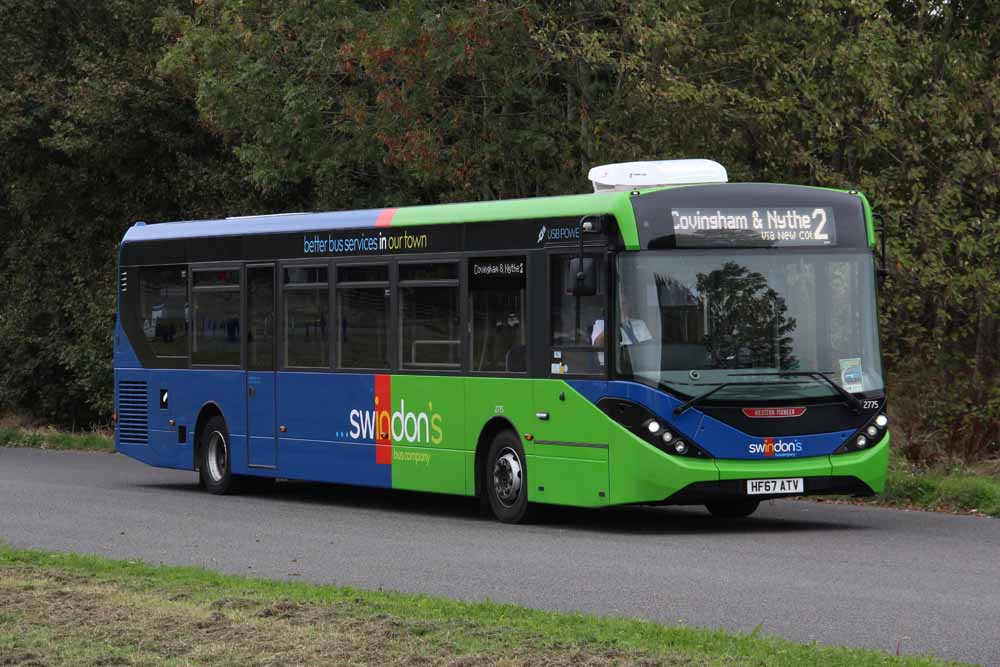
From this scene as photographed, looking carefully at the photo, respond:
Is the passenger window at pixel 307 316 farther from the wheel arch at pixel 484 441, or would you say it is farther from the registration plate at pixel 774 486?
the registration plate at pixel 774 486

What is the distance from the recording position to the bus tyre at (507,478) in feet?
57.1

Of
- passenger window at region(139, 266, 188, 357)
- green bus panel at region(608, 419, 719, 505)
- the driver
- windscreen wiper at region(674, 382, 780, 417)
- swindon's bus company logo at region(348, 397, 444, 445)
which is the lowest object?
green bus panel at region(608, 419, 719, 505)

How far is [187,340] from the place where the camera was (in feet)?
73.7

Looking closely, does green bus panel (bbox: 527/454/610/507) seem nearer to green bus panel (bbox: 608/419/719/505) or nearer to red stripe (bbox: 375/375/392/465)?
green bus panel (bbox: 608/419/719/505)

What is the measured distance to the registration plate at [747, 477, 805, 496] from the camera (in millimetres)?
16094

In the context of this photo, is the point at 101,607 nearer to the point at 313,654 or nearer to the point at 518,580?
the point at 313,654

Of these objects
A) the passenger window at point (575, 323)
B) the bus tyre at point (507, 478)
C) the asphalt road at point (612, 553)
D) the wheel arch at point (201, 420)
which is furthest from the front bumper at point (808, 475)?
the wheel arch at point (201, 420)

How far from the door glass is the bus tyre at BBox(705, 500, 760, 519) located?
5.22m

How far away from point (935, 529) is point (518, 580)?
492 centimetres

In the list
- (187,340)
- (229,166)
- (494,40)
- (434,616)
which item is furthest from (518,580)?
(229,166)

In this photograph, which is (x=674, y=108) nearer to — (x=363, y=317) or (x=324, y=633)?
(x=363, y=317)

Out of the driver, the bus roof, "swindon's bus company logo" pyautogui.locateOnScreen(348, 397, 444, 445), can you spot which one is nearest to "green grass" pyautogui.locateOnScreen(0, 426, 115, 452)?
the bus roof

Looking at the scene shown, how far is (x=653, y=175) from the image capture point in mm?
17312

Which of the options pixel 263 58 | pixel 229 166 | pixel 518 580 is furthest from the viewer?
pixel 229 166
